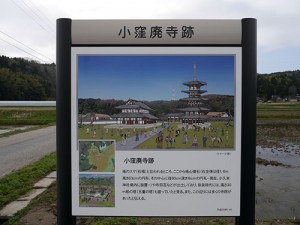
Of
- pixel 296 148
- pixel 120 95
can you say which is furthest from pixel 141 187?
pixel 296 148

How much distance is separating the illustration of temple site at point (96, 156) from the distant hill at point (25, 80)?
5416cm

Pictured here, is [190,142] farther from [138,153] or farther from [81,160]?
[81,160]

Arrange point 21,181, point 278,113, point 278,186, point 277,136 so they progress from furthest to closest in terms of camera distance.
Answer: point 278,113
point 277,136
point 278,186
point 21,181

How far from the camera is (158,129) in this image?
11.3 ft

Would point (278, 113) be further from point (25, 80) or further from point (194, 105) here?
point (25, 80)

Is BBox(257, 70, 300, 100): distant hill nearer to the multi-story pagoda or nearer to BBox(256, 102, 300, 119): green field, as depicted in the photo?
BBox(256, 102, 300, 119): green field

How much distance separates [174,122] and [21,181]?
216 inches

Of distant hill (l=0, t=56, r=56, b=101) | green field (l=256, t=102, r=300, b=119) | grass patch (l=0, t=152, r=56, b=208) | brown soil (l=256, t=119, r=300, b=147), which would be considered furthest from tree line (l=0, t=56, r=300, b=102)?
grass patch (l=0, t=152, r=56, b=208)

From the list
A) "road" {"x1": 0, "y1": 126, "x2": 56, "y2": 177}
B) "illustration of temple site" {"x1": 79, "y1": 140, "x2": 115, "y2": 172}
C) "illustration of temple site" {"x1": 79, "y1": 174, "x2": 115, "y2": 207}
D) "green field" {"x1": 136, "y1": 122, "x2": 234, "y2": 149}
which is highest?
"green field" {"x1": 136, "y1": 122, "x2": 234, "y2": 149}

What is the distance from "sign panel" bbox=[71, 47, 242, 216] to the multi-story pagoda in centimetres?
1

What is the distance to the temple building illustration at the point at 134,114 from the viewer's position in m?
3.45

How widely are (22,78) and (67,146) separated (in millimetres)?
65661

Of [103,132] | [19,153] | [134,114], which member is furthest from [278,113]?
[103,132]

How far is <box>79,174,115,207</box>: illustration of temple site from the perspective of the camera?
11.4 feet
